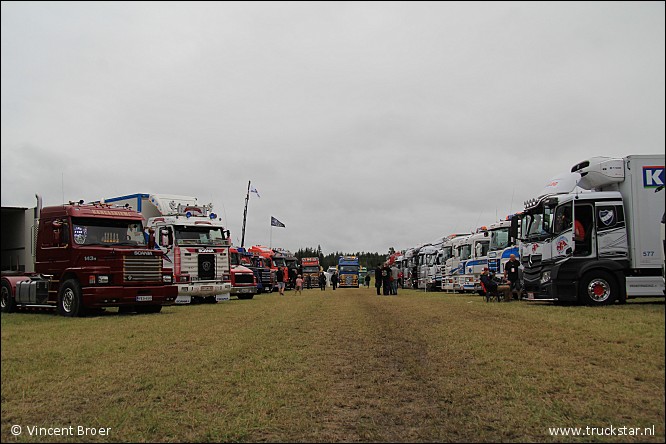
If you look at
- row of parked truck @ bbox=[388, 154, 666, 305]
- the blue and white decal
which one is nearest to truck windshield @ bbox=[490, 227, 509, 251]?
row of parked truck @ bbox=[388, 154, 666, 305]

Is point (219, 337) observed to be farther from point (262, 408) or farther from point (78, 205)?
point (78, 205)

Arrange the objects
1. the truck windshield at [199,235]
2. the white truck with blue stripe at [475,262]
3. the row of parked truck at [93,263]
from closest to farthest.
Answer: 1. the row of parked truck at [93,263]
2. the truck windshield at [199,235]
3. the white truck with blue stripe at [475,262]

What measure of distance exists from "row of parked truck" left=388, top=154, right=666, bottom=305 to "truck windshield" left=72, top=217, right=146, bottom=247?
38.6 feet

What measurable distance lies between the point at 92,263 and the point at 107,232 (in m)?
1.22

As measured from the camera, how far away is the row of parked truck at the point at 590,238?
8.34ft

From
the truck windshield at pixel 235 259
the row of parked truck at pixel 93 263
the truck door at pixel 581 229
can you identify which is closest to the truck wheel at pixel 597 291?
the truck door at pixel 581 229

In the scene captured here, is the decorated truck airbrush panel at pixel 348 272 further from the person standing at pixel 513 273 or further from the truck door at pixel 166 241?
the truck door at pixel 166 241

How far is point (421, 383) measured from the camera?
677 centimetres

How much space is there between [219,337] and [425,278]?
32926 millimetres

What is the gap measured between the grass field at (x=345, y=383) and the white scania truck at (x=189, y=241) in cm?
1196

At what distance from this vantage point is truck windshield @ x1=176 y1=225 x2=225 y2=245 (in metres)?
23.4

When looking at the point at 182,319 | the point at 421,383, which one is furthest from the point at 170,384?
the point at 182,319

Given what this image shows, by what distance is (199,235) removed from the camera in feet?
79.1

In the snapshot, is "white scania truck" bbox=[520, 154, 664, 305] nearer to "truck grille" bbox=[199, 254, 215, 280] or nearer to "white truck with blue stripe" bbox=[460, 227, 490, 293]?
"white truck with blue stripe" bbox=[460, 227, 490, 293]
